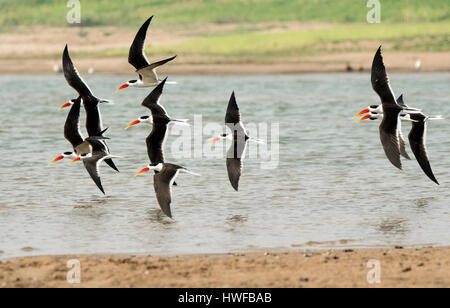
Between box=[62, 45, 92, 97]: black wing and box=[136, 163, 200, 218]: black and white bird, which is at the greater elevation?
box=[62, 45, 92, 97]: black wing

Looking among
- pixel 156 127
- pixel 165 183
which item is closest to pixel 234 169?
pixel 156 127

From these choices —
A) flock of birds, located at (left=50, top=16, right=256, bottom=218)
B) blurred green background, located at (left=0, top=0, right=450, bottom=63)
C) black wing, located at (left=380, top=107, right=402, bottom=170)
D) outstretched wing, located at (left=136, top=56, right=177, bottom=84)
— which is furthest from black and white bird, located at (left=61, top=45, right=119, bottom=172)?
blurred green background, located at (left=0, top=0, right=450, bottom=63)

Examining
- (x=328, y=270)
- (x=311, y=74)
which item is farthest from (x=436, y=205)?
(x=311, y=74)

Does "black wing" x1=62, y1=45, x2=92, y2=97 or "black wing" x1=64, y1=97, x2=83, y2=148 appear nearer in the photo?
"black wing" x1=64, y1=97, x2=83, y2=148

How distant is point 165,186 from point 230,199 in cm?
277

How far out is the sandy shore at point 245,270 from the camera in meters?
9.52

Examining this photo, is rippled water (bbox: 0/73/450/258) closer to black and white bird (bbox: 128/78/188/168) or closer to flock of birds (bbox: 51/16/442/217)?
flock of birds (bbox: 51/16/442/217)

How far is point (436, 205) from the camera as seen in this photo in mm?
14320

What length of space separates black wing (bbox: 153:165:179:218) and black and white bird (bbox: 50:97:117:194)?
1.28 m

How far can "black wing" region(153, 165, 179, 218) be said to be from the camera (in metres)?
12.5

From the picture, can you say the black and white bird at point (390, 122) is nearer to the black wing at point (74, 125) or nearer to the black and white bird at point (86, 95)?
the black and white bird at point (86, 95)

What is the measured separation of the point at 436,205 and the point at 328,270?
16.3 ft

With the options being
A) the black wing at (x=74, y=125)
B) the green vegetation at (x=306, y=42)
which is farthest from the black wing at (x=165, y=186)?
the green vegetation at (x=306, y=42)

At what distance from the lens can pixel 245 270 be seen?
10.0 metres
